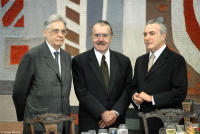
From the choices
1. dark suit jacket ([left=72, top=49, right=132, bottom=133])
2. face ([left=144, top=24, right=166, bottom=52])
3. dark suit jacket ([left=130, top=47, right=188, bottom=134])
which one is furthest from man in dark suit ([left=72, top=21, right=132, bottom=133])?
face ([left=144, top=24, right=166, bottom=52])

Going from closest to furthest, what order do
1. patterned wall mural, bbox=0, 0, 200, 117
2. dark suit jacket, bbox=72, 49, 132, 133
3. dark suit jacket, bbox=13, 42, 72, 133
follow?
dark suit jacket, bbox=13, 42, 72, 133, dark suit jacket, bbox=72, 49, 132, 133, patterned wall mural, bbox=0, 0, 200, 117

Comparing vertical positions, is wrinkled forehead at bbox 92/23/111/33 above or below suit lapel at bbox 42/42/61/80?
above

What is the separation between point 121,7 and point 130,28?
0.33 meters

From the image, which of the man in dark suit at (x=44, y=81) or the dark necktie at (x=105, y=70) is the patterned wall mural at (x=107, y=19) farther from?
the man in dark suit at (x=44, y=81)

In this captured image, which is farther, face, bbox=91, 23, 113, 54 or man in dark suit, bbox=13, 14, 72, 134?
face, bbox=91, 23, 113, 54

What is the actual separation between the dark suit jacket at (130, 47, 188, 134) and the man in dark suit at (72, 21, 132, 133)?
210 millimetres

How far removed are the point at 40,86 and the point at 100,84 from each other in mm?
547

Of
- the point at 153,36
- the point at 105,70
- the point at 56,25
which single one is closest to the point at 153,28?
the point at 153,36

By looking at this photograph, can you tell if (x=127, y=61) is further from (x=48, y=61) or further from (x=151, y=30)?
(x=48, y=61)

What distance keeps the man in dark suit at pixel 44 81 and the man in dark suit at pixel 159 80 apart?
694 millimetres

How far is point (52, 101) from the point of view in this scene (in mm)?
2627

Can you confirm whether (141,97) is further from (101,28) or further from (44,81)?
(44,81)

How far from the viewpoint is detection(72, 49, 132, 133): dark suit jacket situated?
272 cm

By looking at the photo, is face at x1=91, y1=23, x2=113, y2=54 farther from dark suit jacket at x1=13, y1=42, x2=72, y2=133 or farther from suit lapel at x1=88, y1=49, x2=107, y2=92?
dark suit jacket at x1=13, y1=42, x2=72, y2=133
